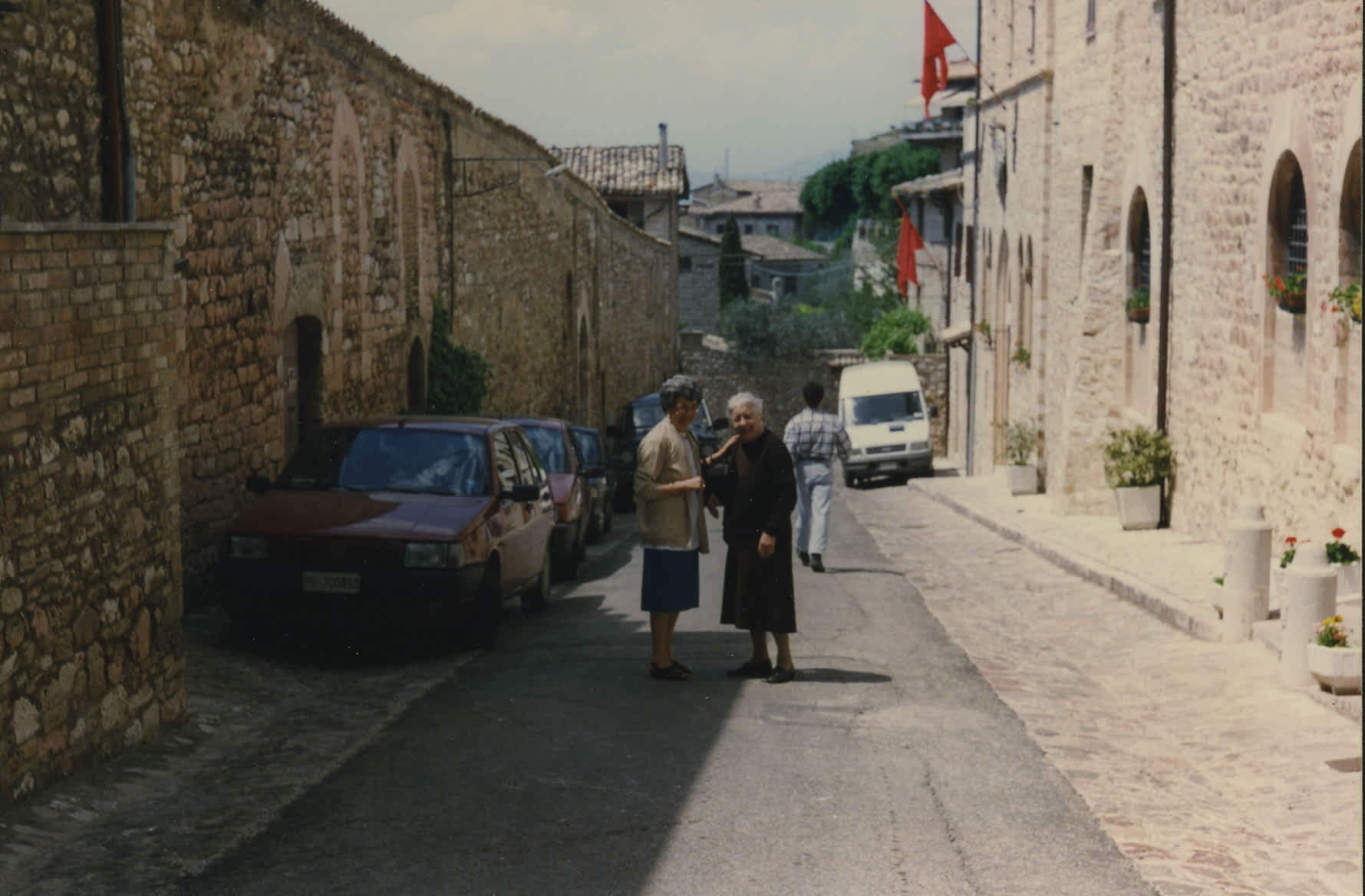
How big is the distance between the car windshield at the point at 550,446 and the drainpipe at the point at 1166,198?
6252 mm

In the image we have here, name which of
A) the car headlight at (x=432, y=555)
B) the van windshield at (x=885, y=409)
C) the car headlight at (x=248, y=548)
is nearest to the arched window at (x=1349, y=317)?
the car headlight at (x=432, y=555)

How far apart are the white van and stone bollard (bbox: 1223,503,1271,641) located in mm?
22263

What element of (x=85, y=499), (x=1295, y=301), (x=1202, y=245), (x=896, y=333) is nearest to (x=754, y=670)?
(x=85, y=499)

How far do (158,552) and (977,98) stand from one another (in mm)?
28528

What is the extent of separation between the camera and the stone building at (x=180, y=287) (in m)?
6.59

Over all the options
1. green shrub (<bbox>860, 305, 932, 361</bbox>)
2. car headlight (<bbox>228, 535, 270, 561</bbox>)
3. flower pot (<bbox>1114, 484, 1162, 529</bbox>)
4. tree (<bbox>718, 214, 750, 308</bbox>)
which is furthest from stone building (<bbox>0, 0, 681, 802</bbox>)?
tree (<bbox>718, 214, 750, 308</bbox>)

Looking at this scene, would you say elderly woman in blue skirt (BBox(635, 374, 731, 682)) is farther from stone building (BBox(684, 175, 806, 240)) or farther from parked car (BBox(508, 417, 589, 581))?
stone building (BBox(684, 175, 806, 240))

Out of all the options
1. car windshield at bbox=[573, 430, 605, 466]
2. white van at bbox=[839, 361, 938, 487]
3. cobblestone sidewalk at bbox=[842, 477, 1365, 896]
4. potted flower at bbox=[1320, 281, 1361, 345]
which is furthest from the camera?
white van at bbox=[839, 361, 938, 487]

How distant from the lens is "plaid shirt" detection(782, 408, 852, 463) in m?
14.6

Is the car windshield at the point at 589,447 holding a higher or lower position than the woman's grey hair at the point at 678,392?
lower

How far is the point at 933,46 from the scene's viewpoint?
29266 mm

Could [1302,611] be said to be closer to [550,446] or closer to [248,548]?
[248,548]

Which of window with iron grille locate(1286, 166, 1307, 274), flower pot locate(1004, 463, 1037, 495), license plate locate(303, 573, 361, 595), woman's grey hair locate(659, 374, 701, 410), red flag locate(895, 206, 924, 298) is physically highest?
red flag locate(895, 206, 924, 298)

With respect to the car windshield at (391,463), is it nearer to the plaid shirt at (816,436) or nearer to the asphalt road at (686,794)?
the asphalt road at (686,794)
